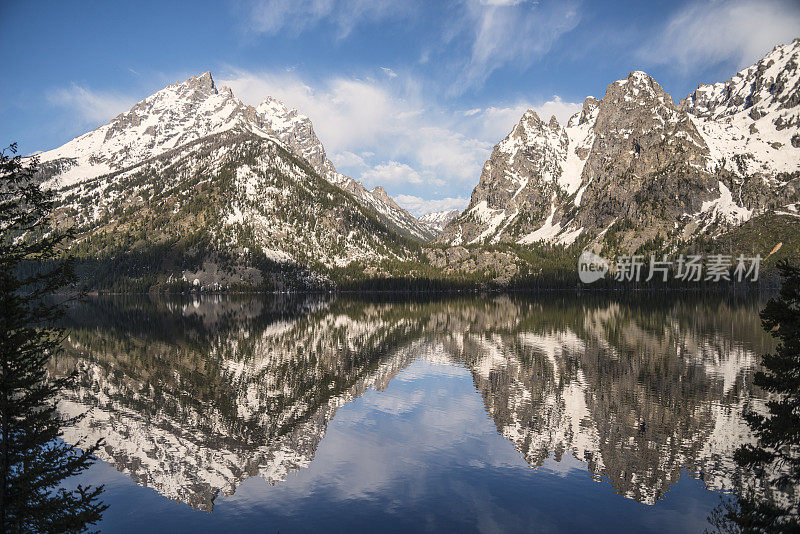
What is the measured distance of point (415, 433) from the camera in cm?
4472

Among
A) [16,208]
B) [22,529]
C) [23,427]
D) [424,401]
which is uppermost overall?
[16,208]

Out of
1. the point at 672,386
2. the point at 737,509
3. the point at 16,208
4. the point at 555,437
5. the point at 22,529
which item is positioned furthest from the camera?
the point at 672,386

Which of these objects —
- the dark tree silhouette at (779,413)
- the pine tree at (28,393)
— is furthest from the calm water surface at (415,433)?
the pine tree at (28,393)

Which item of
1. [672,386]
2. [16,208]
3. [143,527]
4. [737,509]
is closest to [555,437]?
[737,509]

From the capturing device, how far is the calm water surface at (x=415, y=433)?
2934 centimetres

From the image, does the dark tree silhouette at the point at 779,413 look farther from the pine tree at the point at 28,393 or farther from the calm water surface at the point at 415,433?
the pine tree at the point at 28,393

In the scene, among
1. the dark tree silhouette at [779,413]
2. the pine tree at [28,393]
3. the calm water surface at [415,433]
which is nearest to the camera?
the pine tree at [28,393]

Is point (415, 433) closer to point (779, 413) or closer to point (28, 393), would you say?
point (779, 413)

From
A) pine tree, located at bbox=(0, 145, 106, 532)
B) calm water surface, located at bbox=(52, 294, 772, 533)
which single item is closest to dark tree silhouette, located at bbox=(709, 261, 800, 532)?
calm water surface, located at bbox=(52, 294, 772, 533)

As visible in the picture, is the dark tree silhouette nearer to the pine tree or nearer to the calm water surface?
the calm water surface

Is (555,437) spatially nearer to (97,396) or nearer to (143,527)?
(143,527)

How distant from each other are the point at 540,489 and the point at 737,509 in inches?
434

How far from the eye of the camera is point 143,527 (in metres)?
28.2

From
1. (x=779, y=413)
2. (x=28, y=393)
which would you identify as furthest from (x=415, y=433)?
(x=28, y=393)
